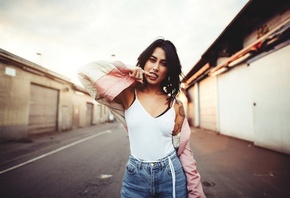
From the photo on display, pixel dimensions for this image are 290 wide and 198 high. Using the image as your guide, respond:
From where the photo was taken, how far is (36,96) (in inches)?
549

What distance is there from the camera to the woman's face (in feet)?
5.80

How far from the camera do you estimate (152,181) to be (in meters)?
1.37

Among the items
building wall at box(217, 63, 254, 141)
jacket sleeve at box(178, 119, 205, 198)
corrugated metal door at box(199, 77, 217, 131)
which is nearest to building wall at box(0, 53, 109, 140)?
jacket sleeve at box(178, 119, 205, 198)

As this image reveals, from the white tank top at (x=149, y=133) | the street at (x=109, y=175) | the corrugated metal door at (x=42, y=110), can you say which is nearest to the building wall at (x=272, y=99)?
the street at (x=109, y=175)

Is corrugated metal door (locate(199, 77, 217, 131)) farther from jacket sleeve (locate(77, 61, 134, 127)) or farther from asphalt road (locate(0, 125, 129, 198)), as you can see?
jacket sleeve (locate(77, 61, 134, 127))

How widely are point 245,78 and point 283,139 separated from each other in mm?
3809

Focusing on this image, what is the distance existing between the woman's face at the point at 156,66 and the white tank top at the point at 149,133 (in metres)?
0.38

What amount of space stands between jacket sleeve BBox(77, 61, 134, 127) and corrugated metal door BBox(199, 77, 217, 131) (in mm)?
12562

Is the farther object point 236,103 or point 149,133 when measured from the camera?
point 236,103

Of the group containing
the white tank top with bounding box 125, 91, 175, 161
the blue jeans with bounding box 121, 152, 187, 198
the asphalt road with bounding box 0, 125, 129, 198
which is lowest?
the asphalt road with bounding box 0, 125, 129, 198

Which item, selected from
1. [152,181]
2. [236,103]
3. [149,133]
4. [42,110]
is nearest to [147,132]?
[149,133]

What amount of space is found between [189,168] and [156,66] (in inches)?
36.5

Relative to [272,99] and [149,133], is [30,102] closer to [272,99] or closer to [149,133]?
[272,99]

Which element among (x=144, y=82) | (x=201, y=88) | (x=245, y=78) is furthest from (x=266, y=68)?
(x=201, y=88)
